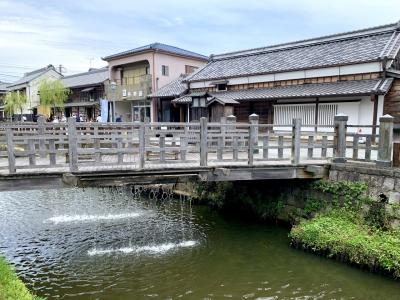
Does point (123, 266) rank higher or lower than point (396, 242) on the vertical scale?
lower

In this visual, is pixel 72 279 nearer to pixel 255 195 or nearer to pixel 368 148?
pixel 255 195

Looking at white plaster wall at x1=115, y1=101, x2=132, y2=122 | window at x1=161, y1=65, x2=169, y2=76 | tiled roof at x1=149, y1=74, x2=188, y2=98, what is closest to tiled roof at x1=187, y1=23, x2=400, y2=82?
tiled roof at x1=149, y1=74, x2=188, y2=98

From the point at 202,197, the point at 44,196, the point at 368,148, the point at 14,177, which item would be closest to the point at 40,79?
the point at 44,196

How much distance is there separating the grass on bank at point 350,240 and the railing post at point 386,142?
187cm

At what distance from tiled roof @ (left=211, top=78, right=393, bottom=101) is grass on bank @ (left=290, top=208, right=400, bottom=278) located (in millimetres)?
7451

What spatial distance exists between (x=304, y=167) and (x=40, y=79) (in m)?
48.6

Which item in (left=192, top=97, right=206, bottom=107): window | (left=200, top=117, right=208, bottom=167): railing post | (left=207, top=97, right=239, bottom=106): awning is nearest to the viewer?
(left=200, top=117, right=208, bottom=167): railing post

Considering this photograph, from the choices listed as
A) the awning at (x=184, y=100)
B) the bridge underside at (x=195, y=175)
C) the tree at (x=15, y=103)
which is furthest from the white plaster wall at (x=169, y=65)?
the tree at (x=15, y=103)

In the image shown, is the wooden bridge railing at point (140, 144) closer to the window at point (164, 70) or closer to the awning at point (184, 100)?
the awning at point (184, 100)

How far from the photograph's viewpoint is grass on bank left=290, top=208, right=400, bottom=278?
28.1 ft

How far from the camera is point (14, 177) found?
893 cm

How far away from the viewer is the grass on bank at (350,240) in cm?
855

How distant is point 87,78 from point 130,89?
51.2 feet

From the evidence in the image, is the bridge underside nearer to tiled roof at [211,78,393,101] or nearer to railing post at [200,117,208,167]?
railing post at [200,117,208,167]
